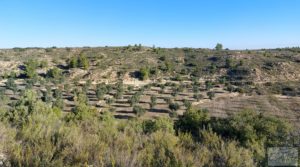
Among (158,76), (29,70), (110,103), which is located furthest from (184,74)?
(29,70)

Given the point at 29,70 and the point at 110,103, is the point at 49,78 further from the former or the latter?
the point at 110,103

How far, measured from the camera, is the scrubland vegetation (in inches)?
284

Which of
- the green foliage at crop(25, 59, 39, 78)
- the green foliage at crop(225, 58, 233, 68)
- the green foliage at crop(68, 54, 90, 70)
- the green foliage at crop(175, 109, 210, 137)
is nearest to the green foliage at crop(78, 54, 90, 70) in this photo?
the green foliage at crop(68, 54, 90, 70)

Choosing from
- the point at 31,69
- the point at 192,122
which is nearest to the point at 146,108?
the point at 192,122

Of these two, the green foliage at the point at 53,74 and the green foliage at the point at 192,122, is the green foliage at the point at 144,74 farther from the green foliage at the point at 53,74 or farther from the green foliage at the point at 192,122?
the green foliage at the point at 192,122

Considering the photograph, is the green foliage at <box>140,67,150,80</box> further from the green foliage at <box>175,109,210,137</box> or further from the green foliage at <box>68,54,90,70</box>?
the green foliage at <box>175,109,210,137</box>

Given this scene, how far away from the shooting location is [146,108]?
137 feet

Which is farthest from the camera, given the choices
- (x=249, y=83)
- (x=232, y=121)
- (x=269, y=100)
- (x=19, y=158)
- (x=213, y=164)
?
(x=249, y=83)

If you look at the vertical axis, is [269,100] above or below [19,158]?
below

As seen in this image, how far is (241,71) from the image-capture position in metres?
68.2

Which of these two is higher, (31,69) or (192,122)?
(192,122)

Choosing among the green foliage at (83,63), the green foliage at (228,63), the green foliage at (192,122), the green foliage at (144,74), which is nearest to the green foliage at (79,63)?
the green foliage at (83,63)

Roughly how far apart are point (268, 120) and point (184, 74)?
176ft

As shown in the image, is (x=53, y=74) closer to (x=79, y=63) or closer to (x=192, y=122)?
(x=79, y=63)
